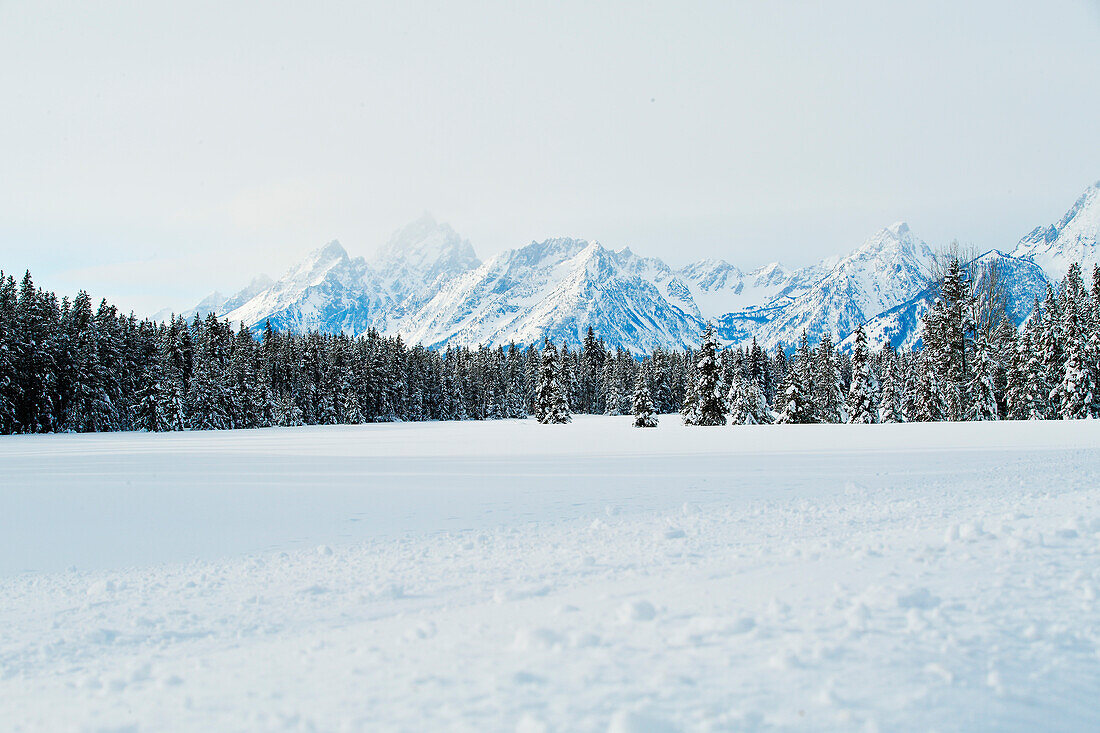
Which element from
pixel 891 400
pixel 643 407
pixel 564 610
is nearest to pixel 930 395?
pixel 891 400

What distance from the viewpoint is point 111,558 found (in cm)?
790

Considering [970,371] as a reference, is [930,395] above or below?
below

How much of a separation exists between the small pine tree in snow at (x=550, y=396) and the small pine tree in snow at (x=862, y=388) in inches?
1010

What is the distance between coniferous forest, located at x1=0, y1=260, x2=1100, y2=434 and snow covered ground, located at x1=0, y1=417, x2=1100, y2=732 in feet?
122

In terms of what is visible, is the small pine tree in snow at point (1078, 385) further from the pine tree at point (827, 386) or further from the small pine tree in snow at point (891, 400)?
the pine tree at point (827, 386)

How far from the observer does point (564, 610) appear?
5137mm

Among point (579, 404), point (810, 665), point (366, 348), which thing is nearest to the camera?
point (810, 665)

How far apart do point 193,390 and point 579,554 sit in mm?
67558

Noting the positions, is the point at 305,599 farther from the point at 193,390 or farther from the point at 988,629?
the point at 193,390

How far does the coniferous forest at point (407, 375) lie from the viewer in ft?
142

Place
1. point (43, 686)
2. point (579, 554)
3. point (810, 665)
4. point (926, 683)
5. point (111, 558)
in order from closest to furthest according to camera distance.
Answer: point (926, 683), point (810, 665), point (43, 686), point (579, 554), point (111, 558)

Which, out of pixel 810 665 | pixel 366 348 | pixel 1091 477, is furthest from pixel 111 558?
pixel 366 348

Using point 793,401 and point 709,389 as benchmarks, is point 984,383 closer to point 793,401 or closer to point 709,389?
point 793,401

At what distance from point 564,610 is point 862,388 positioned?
52.8 metres
